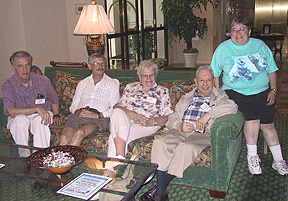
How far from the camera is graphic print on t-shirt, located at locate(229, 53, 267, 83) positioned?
270 cm

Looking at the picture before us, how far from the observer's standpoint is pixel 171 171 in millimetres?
2412

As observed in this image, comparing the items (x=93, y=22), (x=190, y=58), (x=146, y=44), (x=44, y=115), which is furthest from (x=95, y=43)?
(x=190, y=58)

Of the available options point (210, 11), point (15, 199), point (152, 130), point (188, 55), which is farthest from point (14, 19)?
point (210, 11)

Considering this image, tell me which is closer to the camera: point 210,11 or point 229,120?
point 229,120

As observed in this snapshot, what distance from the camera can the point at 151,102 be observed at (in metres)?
2.93

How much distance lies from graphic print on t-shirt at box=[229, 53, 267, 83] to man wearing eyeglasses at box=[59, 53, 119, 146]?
3.82ft

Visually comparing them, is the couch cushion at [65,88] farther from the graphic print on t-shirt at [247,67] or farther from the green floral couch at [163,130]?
the graphic print on t-shirt at [247,67]

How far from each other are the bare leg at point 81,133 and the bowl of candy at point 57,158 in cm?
54

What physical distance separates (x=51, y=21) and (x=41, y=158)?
3034mm

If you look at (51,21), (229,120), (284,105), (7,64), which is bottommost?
(284,105)

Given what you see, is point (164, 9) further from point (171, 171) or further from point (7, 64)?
point (171, 171)

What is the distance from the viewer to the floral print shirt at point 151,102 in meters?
2.92

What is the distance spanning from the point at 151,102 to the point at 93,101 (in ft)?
2.06

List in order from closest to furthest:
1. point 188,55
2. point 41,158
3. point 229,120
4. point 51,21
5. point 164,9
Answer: point 41,158 → point 229,120 → point 51,21 → point 164,9 → point 188,55
